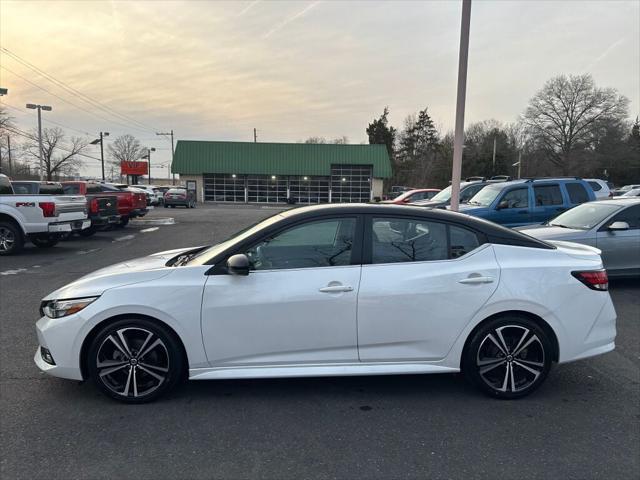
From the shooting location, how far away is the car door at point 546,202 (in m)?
11.4

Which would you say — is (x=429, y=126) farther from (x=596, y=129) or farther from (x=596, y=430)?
(x=596, y=430)

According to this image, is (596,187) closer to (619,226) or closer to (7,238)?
(619,226)

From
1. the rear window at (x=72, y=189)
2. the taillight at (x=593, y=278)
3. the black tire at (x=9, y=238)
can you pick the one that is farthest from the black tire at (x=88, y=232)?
the taillight at (x=593, y=278)

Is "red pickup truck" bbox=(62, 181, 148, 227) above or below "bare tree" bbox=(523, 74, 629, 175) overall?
below

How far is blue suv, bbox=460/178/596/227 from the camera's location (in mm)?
11375

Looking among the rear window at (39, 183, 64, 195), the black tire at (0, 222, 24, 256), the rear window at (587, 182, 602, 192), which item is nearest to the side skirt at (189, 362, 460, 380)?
the black tire at (0, 222, 24, 256)

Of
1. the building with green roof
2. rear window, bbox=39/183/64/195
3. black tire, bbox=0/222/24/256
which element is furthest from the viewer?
the building with green roof

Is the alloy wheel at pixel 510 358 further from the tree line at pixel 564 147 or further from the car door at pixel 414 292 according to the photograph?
the tree line at pixel 564 147

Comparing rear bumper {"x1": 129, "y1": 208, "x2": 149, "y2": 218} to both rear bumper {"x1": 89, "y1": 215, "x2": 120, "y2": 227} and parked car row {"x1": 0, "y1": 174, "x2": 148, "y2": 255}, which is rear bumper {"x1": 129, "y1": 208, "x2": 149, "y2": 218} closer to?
rear bumper {"x1": 89, "y1": 215, "x2": 120, "y2": 227}

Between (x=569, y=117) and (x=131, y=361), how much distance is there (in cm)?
7381

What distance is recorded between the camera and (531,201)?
453 inches

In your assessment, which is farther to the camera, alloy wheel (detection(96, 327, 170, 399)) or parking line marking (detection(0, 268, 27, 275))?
parking line marking (detection(0, 268, 27, 275))

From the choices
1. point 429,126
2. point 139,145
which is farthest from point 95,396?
point 139,145

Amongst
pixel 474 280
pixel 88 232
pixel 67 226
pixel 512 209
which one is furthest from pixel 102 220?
pixel 474 280
